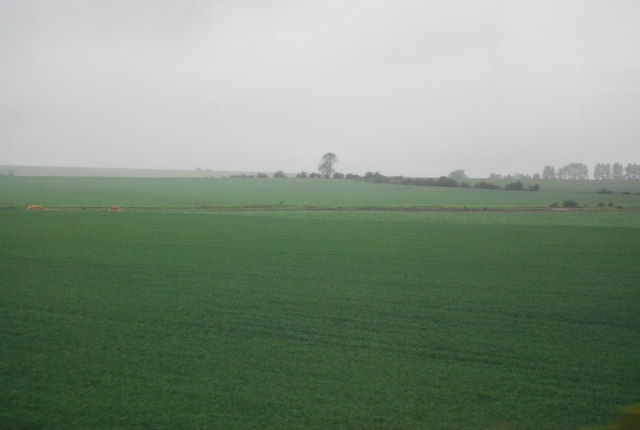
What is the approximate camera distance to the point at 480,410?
178 inches

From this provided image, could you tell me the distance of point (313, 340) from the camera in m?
6.20

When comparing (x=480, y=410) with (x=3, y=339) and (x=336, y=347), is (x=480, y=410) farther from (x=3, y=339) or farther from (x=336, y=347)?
(x=3, y=339)

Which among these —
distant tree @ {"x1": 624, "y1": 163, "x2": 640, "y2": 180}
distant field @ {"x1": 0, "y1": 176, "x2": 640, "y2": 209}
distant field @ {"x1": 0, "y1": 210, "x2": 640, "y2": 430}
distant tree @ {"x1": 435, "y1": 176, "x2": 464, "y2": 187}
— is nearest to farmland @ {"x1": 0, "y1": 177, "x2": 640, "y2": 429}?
distant field @ {"x1": 0, "y1": 210, "x2": 640, "y2": 430}

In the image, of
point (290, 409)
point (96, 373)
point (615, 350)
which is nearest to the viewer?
point (290, 409)

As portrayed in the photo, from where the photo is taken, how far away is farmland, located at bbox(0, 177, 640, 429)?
4.50 metres

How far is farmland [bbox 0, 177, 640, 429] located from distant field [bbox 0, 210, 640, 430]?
0.03 m

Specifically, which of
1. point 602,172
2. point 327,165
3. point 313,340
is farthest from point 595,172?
point 313,340

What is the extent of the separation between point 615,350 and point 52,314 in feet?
28.4

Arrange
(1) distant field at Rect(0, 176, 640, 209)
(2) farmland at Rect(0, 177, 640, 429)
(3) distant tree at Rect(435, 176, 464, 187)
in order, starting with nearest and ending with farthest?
(2) farmland at Rect(0, 177, 640, 429), (1) distant field at Rect(0, 176, 640, 209), (3) distant tree at Rect(435, 176, 464, 187)

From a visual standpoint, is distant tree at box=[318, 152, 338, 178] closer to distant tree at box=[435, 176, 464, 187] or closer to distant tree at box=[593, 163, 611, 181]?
distant tree at box=[435, 176, 464, 187]

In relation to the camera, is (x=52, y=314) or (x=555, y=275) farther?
(x=555, y=275)

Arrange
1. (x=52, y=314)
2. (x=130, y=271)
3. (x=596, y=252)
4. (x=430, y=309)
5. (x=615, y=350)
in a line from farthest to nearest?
(x=596, y=252), (x=130, y=271), (x=430, y=309), (x=52, y=314), (x=615, y=350)

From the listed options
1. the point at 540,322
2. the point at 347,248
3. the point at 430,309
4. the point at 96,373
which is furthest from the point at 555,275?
the point at 96,373

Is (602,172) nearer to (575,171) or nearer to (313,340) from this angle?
(575,171)
